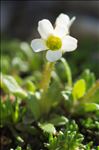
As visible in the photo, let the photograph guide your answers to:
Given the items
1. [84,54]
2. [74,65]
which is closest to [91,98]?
[74,65]

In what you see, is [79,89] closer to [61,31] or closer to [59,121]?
[59,121]

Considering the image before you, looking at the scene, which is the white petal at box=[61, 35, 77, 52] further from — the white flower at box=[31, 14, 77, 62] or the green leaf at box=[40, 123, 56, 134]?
the green leaf at box=[40, 123, 56, 134]

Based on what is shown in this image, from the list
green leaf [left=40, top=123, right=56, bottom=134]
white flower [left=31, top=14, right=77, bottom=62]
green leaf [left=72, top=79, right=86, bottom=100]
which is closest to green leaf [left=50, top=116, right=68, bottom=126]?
green leaf [left=40, top=123, right=56, bottom=134]

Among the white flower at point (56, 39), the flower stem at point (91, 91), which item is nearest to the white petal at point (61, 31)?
the white flower at point (56, 39)

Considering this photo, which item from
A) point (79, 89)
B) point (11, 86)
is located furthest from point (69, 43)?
point (11, 86)

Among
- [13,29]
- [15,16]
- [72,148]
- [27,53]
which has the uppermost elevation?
[15,16]

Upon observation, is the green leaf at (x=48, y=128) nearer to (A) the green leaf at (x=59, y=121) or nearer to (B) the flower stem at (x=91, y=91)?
(A) the green leaf at (x=59, y=121)

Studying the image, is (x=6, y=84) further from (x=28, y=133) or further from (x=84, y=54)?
(x=84, y=54)
